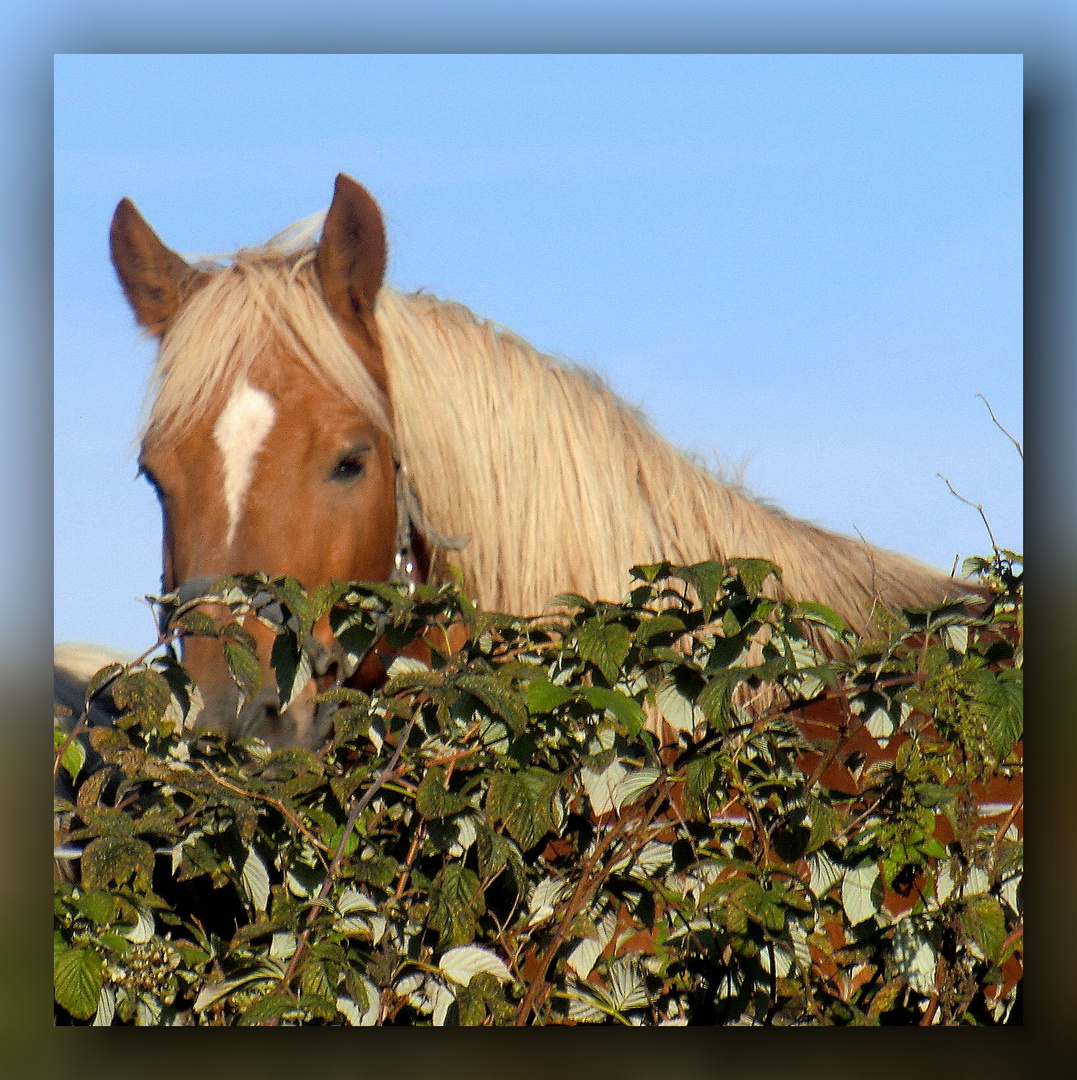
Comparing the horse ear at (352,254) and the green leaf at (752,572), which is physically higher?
the horse ear at (352,254)

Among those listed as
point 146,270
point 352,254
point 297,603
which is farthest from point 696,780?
point 146,270

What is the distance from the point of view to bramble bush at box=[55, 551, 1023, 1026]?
4.32ft

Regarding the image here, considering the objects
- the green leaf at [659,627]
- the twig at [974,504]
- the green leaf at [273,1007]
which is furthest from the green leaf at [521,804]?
the twig at [974,504]

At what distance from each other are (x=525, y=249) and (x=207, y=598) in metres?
0.71

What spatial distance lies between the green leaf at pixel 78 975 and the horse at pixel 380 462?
0.34 m

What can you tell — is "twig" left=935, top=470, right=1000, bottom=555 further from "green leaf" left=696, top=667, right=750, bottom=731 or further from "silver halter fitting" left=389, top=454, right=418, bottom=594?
"silver halter fitting" left=389, top=454, right=418, bottom=594

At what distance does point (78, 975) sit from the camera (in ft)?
4.50

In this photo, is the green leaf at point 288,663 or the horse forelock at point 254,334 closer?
the green leaf at point 288,663

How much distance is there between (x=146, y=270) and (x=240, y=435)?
0.93ft

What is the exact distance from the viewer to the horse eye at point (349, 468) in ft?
5.60

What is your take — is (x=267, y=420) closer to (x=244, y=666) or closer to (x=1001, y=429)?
(x=244, y=666)

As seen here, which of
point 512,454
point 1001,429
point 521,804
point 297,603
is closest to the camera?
point 521,804

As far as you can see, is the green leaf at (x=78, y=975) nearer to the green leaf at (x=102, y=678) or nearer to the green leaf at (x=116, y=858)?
the green leaf at (x=116, y=858)
